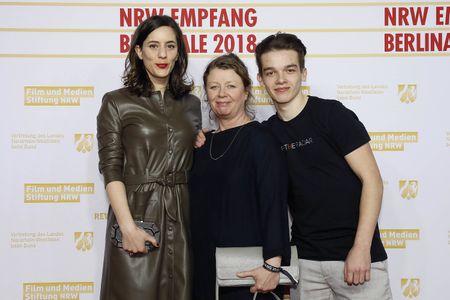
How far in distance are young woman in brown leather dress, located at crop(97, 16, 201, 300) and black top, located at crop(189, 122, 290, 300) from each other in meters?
0.07

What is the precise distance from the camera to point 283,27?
2.70 m

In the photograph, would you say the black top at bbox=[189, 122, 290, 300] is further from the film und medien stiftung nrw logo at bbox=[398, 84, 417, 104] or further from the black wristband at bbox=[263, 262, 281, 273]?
the film und medien stiftung nrw logo at bbox=[398, 84, 417, 104]

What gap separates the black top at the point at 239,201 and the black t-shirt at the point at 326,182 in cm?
12

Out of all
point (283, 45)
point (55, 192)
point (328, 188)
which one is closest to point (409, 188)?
point (328, 188)

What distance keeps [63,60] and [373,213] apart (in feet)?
5.80

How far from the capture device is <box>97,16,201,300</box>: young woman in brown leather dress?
1991mm

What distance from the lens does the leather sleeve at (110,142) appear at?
200 centimetres

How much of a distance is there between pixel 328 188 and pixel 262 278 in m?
0.45

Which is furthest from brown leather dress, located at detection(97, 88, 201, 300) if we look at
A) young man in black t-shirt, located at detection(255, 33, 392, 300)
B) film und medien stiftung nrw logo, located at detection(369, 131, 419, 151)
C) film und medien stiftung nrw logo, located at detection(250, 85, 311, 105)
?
film und medien stiftung nrw logo, located at detection(369, 131, 419, 151)

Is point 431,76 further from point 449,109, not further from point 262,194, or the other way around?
point 262,194

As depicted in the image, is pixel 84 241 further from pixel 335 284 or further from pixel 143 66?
pixel 335 284

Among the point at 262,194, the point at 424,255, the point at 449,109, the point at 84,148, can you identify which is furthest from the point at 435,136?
the point at 84,148

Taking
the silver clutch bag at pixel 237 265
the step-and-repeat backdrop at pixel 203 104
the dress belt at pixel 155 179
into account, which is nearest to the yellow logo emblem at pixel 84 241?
the step-and-repeat backdrop at pixel 203 104

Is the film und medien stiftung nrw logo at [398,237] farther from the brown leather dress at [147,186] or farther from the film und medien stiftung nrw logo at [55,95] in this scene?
the film und medien stiftung nrw logo at [55,95]
